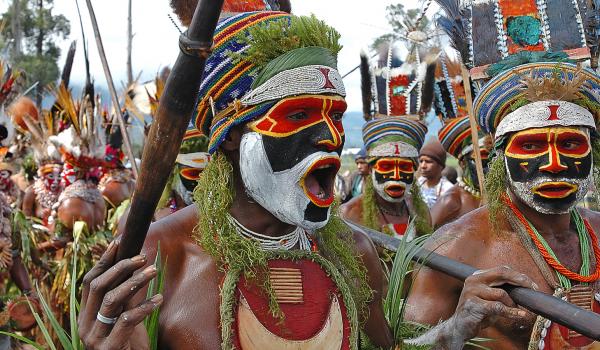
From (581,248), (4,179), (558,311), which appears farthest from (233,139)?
(4,179)

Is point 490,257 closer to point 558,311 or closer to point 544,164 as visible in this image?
point 544,164

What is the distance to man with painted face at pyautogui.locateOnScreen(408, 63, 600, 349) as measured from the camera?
372cm

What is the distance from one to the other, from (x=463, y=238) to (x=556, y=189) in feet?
1.68

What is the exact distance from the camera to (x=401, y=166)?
8680mm

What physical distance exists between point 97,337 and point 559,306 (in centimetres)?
154

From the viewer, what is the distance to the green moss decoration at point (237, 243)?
9.20 ft

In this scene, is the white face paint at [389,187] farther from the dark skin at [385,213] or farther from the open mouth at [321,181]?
the open mouth at [321,181]

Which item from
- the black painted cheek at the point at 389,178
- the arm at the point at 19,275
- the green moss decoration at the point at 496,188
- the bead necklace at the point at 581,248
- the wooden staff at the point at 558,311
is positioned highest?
the green moss decoration at the point at 496,188

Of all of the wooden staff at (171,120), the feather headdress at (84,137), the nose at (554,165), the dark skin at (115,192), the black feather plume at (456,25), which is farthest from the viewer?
the dark skin at (115,192)

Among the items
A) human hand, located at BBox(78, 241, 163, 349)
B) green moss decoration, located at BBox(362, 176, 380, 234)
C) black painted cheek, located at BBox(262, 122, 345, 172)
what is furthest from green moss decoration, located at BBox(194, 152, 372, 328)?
green moss decoration, located at BBox(362, 176, 380, 234)

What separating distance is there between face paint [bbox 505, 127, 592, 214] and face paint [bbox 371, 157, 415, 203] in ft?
15.3

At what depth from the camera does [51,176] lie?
1023 centimetres

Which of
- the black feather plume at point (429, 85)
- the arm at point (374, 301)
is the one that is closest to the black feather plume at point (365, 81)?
the black feather plume at point (429, 85)

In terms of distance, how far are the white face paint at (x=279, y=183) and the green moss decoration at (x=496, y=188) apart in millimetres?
1503
